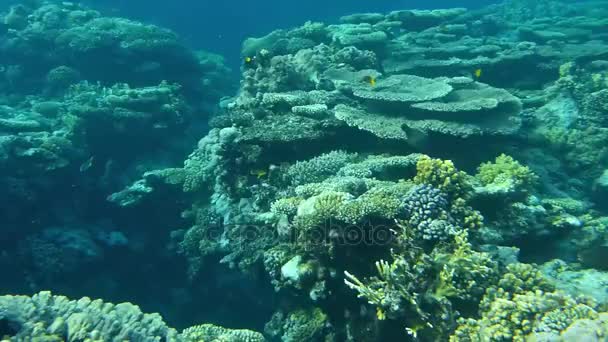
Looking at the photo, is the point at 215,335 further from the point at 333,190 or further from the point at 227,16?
the point at 227,16

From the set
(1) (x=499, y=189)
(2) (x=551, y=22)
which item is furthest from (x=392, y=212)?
(2) (x=551, y=22)

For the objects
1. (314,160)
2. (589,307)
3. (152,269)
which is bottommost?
(152,269)

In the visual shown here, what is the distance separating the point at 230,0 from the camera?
4484 cm

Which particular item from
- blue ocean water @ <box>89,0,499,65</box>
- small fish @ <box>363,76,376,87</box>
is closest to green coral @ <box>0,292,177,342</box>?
small fish @ <box>363,76,376,87</box>

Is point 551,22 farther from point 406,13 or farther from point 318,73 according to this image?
point 318,73

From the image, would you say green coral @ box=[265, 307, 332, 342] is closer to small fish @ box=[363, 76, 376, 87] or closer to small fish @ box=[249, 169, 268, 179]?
small fish @ box=[249, 169, 268, 179]

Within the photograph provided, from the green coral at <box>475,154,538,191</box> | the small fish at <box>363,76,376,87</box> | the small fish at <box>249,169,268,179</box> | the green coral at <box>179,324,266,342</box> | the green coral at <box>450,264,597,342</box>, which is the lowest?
the green coral at <box>179,324,266,342</box>

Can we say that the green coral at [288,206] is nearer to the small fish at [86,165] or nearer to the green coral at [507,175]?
the green coral at [507,175]

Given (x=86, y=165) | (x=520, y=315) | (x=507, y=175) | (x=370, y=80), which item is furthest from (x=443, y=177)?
(x=86, y=165)

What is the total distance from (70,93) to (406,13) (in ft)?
38.1

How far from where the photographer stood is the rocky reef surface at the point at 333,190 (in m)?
4.43

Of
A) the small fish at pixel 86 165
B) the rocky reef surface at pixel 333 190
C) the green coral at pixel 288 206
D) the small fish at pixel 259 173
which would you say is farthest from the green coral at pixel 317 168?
the small fish at pixel 86 165

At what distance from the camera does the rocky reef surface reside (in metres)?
4.43

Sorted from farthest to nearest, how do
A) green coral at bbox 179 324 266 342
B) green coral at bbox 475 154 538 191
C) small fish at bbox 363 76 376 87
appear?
small fish at bbox 363 76 376 87 < green coral at bbox 475 154 538 191 < green coral at bbox 179 324 266 342
